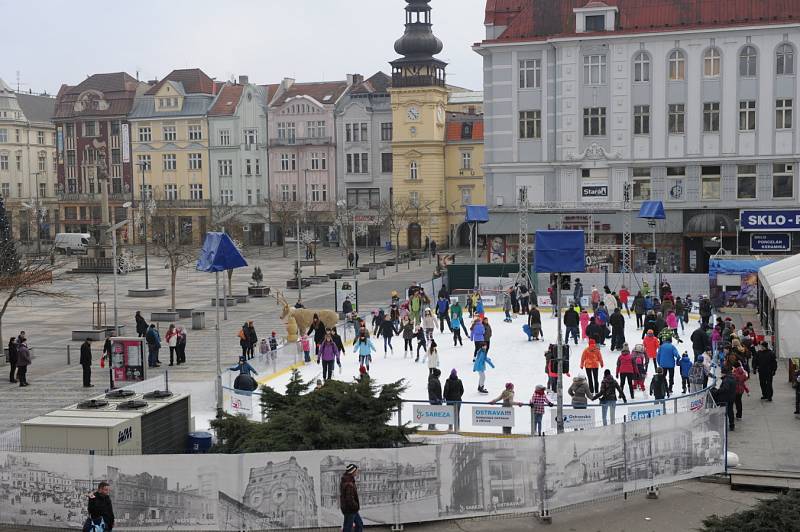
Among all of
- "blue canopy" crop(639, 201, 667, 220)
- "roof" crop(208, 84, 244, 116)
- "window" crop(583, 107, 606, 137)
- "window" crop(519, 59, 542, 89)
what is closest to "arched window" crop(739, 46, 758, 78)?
"window" crop(583, 107, 606, 137)

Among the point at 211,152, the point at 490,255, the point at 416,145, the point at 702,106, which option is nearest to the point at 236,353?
the point at 490,255

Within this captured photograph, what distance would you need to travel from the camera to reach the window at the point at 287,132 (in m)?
89.1

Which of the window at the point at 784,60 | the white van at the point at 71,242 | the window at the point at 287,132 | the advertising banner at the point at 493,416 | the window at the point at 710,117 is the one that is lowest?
the advertising banner at the point at 493,416

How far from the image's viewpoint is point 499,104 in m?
54.7

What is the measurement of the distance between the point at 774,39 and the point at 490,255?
18.8 m

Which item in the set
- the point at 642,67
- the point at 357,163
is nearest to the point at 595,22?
the point at 642,67

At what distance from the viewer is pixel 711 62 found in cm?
5122

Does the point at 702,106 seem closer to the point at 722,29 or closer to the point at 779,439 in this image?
the point at 722,29

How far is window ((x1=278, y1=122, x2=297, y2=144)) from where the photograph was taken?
89.1 meters

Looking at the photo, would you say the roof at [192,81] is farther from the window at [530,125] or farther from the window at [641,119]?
the window at [641,119]

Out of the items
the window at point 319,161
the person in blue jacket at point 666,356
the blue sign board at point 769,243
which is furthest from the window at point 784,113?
the window at point 319,161

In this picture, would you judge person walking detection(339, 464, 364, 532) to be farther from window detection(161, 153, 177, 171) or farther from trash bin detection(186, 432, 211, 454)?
window detection(161, 153, 177, 171)

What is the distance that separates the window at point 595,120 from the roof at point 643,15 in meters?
4.24

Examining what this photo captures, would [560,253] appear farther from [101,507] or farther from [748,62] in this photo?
[748,62]
